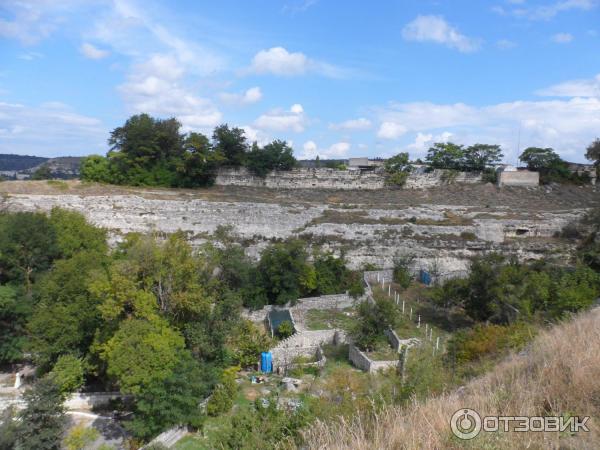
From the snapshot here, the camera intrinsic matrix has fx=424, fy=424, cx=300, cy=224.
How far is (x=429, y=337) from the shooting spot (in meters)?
15.6

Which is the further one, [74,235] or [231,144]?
[231,144]

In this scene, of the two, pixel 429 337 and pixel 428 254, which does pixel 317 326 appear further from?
pixel 428 254

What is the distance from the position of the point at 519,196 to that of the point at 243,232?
23844mm

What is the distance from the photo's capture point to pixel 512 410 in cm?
384

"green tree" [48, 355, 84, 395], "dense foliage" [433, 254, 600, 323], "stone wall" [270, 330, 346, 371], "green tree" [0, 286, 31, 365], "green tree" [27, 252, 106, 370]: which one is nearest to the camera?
"green tree" [48, 355, 84, 395]

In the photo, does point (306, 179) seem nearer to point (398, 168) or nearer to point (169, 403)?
point (398, 168)

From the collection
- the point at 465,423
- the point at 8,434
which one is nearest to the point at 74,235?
the point at 8,434

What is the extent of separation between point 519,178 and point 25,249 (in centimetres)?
3718

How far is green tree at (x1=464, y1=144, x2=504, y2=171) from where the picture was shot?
40.4 m

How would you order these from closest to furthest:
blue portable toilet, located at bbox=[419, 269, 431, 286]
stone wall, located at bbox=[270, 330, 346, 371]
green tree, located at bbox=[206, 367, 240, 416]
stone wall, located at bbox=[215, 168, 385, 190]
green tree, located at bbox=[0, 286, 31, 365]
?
green tree, located at bbox=[206, 367, 240, 416]
stone wall, located at bbox=[270, 330, 346, 371]
green tree, located at bbox=[0, 286, 31, 365]
blue portable toilet, located at bbox=[419, 269, 431, 286]
stone wall, located at bbox=[215, 168, 385, 190]

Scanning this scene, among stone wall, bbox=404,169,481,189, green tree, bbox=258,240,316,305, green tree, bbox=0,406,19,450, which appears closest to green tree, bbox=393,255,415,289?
green tree, bbox=258,240,316,305

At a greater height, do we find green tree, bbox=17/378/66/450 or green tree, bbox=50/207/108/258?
green tree, bbox=50/207/108/258

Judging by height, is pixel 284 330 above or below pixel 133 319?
below

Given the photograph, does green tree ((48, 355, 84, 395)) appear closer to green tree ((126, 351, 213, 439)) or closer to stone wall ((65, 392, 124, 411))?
stone wall ((65, 392, 124, 411))
